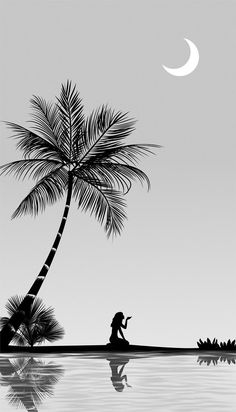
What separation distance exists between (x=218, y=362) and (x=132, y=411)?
28.5 feet

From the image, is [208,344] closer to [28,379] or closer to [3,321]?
[3,321]

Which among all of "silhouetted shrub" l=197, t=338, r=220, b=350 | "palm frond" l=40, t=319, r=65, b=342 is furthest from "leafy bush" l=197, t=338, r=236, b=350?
"palm frond" l=40, t=319, r=65, b=342

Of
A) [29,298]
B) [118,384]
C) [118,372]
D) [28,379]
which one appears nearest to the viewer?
[118,384]

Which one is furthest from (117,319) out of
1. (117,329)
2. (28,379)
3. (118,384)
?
(118,384)

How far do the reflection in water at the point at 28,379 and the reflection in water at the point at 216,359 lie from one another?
3.42 m

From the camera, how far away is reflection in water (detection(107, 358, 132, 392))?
43.1 feet

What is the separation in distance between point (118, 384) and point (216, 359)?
6.75 metres

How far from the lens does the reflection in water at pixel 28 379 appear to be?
37.4ft

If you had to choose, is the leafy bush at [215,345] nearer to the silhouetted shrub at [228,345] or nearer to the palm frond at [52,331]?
the silhouetted shrub at [228,345]

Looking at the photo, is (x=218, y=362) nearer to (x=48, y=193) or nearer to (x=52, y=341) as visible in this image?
(x=52, y=341)

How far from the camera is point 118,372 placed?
15.5m

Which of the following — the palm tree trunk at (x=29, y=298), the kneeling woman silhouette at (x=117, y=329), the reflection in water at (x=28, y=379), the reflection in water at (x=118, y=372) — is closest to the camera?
the reflection in water at (x=28, y=379)

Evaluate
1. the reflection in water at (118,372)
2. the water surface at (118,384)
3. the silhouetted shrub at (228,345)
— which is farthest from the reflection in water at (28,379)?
the silhouetted shrub at (228,345)

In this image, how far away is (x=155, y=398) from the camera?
11570 millimetres
